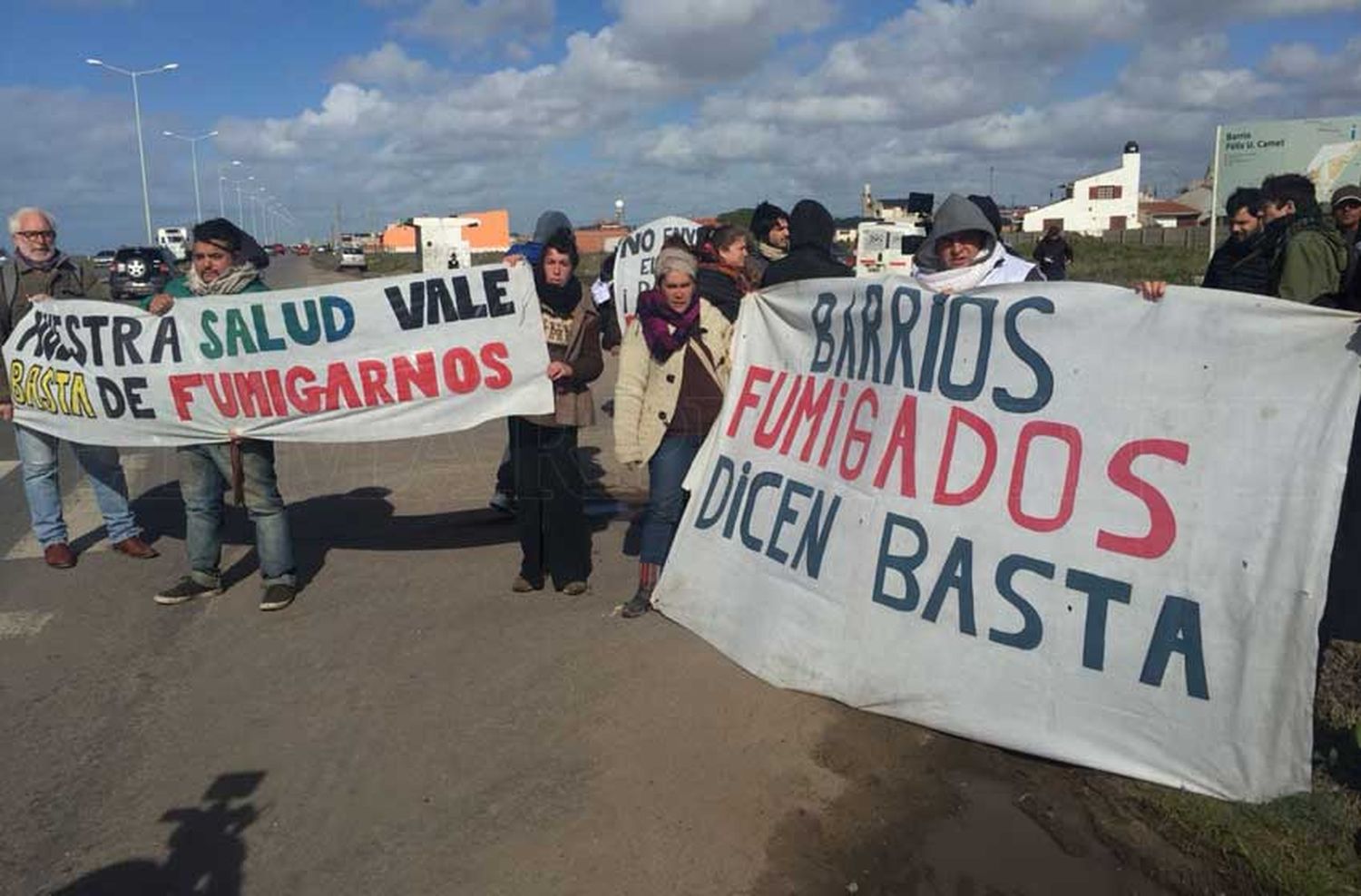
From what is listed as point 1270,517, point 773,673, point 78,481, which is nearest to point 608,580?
point 773,673

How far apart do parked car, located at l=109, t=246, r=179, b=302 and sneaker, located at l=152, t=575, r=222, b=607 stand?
105ft

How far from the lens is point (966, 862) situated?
3.23m

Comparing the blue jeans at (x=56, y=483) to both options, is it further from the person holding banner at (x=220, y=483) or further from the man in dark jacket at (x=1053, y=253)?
the man in dark jacket at (x=1053, y=253)

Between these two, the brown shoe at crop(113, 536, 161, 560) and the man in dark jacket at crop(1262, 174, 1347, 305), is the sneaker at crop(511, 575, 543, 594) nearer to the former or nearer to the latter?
the brown shoe at crop(113, 536, 161, 560)

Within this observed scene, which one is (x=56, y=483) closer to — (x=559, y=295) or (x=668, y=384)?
(x=559, y=295)

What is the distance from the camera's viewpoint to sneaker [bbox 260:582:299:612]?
18.8 ft

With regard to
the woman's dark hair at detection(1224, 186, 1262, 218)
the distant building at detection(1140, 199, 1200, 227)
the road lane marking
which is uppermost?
the distant building at detection(1140, 199, 1200, 227)

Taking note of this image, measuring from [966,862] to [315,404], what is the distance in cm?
417

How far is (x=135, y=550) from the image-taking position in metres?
6.70

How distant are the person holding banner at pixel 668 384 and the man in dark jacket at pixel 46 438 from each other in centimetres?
337

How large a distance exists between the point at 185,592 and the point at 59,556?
1.21 m

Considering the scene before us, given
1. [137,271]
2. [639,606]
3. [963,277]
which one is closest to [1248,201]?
[963,277]

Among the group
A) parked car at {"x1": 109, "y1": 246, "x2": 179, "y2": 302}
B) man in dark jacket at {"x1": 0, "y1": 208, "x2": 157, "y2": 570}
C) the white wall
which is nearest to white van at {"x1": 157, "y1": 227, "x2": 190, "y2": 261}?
parked car at {"x1": 109, "y1": 246, "x2": 179, "y2": 302}

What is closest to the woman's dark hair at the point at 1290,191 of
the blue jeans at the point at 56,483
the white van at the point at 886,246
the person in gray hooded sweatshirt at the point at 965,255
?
the person in gray hooded sweatshirt at the point at 965,255
